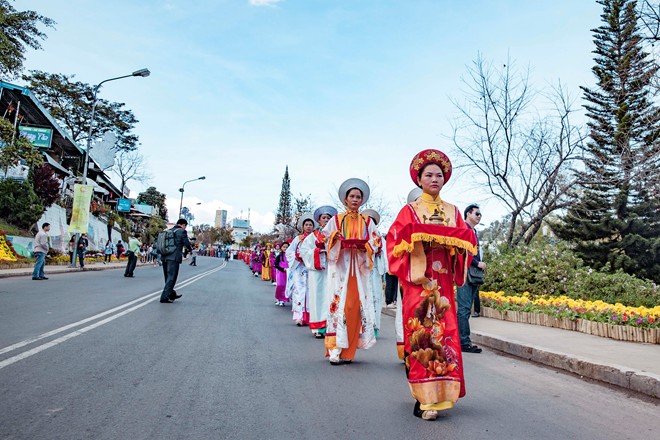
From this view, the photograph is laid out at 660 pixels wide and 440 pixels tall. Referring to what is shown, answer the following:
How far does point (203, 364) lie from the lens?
5289mm

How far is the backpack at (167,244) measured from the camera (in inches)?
470

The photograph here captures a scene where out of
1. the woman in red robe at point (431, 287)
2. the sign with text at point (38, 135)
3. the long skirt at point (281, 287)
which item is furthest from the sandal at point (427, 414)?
the sign with text at point (38, 135)

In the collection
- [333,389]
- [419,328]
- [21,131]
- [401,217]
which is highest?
[21,131]

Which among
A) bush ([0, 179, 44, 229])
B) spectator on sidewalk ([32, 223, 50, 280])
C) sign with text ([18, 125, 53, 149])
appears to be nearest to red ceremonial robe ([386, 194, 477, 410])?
spectator on sidewalk ([32, 223, 50, 280])

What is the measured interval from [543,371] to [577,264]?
8.11m

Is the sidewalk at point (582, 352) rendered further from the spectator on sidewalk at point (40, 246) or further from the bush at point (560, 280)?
the spectator on sidewalk at point (40, 246)

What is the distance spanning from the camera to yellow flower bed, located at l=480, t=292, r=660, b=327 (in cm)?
741

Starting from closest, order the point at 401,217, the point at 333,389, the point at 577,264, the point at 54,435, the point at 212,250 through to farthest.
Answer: the point at 54,435, the point at 401,217, the point at 333,389, the point at 577,264, the point at 212,250

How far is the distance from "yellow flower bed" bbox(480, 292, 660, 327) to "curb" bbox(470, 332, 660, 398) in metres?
1.90

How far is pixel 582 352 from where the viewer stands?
20.3 feet

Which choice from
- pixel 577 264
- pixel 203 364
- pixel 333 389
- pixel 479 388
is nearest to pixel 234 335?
pixel 203 364

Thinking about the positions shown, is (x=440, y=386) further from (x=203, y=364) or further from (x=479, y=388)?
(x=203, y=364)

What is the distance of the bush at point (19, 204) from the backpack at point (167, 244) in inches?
708

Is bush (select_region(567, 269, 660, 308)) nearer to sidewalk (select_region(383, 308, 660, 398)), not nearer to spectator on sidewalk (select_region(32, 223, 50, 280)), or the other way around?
sidewalk (select_region(383, 308, 660, 398))
